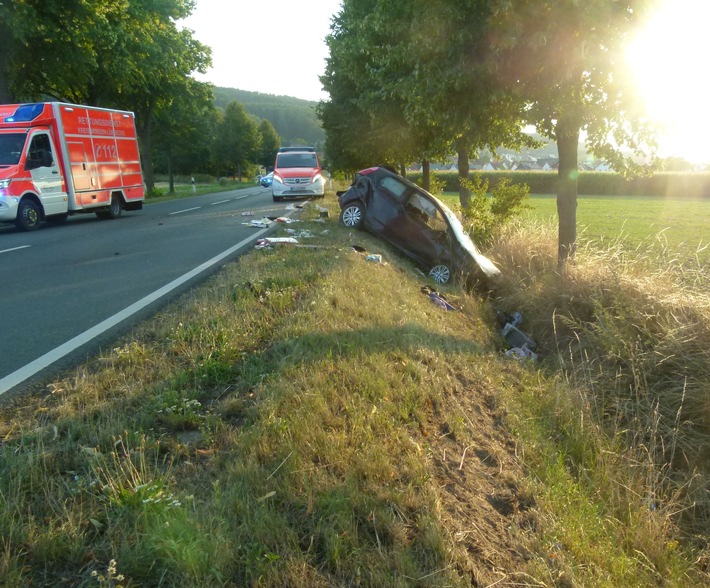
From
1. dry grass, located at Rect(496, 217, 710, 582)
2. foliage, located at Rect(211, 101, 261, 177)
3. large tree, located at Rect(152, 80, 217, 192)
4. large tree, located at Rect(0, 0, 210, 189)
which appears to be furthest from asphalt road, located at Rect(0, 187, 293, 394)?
foliage, located at Rect(211, 101, 261, 177)

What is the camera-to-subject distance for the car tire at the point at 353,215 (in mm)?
11828

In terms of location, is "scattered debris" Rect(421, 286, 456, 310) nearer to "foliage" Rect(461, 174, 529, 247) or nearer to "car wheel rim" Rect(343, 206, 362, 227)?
"car wheel rim" Rect(343, 206, 362, 227)

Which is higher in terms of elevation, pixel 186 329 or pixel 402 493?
pixel 186 329

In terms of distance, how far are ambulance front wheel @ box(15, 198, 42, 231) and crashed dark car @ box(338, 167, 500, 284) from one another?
26.1ft

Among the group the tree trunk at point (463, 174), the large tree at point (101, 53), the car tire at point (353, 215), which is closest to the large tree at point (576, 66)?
the car tire at point (353, 215)

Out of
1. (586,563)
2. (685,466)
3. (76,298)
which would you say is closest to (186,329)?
(76,298)

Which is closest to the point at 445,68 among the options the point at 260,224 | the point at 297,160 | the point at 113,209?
the point at 260,224

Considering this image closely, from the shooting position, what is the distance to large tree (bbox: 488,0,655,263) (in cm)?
715

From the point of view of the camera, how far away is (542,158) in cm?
13812

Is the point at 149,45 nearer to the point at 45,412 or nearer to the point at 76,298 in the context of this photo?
the point at 76,298

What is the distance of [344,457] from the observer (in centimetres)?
297

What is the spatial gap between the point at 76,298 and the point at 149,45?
22.8 metres

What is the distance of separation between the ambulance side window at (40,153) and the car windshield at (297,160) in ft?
34.5

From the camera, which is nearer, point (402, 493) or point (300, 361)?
point (402, 493)
